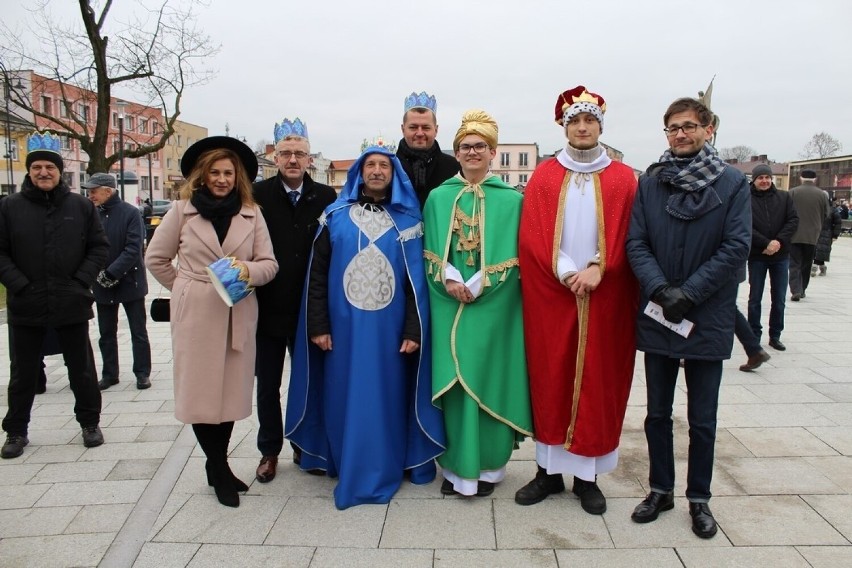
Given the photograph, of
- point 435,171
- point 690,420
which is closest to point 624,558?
point 690,420

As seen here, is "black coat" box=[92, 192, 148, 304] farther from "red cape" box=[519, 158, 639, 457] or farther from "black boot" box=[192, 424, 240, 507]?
"red cape" box=[519, 158, 639, 457]

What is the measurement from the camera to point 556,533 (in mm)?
2984

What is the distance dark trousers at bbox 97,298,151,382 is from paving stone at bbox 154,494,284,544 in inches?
102

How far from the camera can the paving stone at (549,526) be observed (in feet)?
9.50

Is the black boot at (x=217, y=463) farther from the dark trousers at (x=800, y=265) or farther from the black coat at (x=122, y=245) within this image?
the dark trousers at (x=800, y=265)

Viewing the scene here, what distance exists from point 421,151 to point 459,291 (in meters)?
1.31

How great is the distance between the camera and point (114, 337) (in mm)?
5617

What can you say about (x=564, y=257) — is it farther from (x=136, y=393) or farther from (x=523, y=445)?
(x=136, y=393)

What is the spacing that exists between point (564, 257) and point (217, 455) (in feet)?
6.90

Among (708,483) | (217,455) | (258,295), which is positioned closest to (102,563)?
(217,455)

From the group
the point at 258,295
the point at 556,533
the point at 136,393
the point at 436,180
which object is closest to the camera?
the point at 556,533

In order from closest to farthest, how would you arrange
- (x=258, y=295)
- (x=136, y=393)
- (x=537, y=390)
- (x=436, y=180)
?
(x=537, y=390), (x=258, y=295), (x=436, y=180), (x=136, y=393)

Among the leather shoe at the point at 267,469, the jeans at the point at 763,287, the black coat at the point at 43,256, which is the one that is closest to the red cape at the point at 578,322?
the leather shoe at the point at 267,469

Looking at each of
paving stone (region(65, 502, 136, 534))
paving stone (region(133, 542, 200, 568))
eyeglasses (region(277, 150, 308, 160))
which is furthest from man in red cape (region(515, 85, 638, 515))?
paving stone (region(65, 502, 136, 534))
